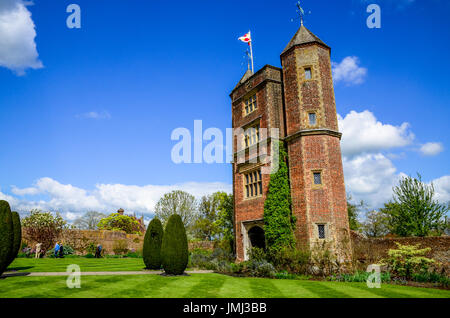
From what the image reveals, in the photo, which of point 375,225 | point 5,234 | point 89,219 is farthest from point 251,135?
point 89,219

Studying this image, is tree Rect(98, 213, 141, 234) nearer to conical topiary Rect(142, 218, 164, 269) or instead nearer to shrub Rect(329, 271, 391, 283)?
conical topiary Rect(142, 218, 164, 269)

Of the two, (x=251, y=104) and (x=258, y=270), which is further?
(x=251, y=104)

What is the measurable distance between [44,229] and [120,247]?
25.6ft

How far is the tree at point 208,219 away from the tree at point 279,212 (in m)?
24.5

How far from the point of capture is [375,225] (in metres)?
35.1

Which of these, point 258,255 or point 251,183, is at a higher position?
point 251,183

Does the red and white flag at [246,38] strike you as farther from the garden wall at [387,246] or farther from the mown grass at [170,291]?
the mown grass at [170,291]

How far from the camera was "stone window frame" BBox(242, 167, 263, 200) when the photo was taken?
59.9ft

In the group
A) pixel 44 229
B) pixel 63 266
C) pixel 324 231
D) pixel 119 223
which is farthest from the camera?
pixel 119 223

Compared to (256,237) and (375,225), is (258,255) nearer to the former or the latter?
(256,237)

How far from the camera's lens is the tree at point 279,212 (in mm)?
15125
